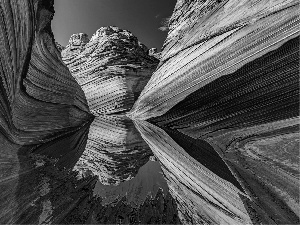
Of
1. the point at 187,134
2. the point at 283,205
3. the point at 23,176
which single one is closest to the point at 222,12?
the point at 187,134

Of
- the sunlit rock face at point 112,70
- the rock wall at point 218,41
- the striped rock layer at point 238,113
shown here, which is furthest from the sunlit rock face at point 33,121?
the striped rock layer at point 238,113

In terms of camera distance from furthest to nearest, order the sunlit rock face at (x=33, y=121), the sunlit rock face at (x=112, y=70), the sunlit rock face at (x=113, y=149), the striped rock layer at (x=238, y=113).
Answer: the sunlit rock face at (x=113, y=149), the sunlit rock face at (x=112, y=70), the sunlit rock face at (x=33, y=121), the striped rock layer at (x=238, y=113)

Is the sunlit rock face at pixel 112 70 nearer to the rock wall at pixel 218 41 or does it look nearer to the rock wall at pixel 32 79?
the rock wall at pixel 32 79

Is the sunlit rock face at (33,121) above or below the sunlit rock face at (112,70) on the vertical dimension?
below

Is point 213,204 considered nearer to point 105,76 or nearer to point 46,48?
point 46,48

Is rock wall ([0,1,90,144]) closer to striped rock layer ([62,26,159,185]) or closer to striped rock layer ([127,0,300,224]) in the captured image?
striped rock layer ([62,26,159,185])

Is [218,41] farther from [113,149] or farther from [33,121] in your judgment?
[113,149]

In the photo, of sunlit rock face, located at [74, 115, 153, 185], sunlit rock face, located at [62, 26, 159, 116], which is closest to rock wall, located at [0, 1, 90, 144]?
sunlit rock face, located at [62, 26, 159, 116]
